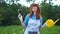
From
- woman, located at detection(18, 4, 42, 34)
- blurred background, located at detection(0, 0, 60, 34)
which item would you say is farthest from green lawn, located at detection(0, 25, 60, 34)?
woman, located at detection(18, 4, 42, 34)

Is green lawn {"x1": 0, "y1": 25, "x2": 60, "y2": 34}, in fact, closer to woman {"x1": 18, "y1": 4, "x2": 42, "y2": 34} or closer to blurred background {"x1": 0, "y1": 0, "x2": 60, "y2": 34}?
blurred background {"x1": 0, "y1": 0, "x2": 60, "y2": 34}

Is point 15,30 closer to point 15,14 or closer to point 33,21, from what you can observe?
point 15,14

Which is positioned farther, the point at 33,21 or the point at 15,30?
the point at 15,30

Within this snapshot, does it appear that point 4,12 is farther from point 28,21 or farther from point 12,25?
point 28,21

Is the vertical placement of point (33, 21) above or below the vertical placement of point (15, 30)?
above

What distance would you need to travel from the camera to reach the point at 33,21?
347cm

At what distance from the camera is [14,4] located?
19.4 ft

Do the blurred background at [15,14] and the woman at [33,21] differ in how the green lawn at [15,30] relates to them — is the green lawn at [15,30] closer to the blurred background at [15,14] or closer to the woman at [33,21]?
the blurred background at [15,14]

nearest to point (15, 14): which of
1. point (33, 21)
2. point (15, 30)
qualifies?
point (15, 30)

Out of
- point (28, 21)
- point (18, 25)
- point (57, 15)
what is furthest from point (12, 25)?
point (28, 21)

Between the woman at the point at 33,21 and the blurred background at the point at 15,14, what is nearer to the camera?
the woman at the point at 33,21

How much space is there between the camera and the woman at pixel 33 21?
3.46m

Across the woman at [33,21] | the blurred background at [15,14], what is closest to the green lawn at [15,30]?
the blurred background at [15,14]

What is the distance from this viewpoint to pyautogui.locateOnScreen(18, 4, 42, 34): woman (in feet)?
11.3
